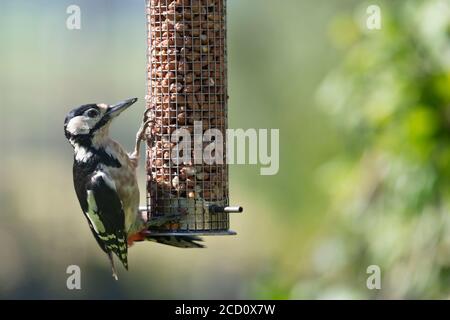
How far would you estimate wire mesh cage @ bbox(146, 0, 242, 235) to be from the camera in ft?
20.0

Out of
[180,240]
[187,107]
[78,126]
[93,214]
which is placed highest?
[187,107]

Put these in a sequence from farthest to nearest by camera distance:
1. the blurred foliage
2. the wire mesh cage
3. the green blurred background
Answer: the green blurred background → the blurred foliage → the wire mesh cage

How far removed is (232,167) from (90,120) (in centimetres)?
432

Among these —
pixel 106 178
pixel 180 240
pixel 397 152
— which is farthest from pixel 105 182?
pixel 397 152

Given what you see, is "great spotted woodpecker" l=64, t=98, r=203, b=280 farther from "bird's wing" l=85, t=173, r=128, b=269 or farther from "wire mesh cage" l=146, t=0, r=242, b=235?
"wire mesh cage" l=146, t=0, r=242, b=235

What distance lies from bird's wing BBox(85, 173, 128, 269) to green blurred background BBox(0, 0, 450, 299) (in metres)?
1.46

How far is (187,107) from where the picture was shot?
614cm

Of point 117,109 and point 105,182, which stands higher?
point 117,109

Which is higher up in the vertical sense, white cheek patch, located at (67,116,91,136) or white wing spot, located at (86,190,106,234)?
white cheek patch, located at (67,116,91,136)

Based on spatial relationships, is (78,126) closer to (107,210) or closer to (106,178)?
(106,178)

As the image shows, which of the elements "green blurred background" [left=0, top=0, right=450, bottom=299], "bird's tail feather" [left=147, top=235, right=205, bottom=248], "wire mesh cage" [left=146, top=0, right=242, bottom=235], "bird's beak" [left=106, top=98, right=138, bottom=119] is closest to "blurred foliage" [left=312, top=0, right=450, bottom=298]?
"green blurred background" [left=0, top=0, right=450, bottom=299]

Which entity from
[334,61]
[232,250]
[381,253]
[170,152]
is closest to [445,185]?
[381,253]

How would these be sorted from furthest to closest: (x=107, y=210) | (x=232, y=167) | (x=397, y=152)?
(x=232, y=167) → (x=397, y=152) → (x=107, y=210)

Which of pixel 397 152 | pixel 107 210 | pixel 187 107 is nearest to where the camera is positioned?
pixel 187 107
